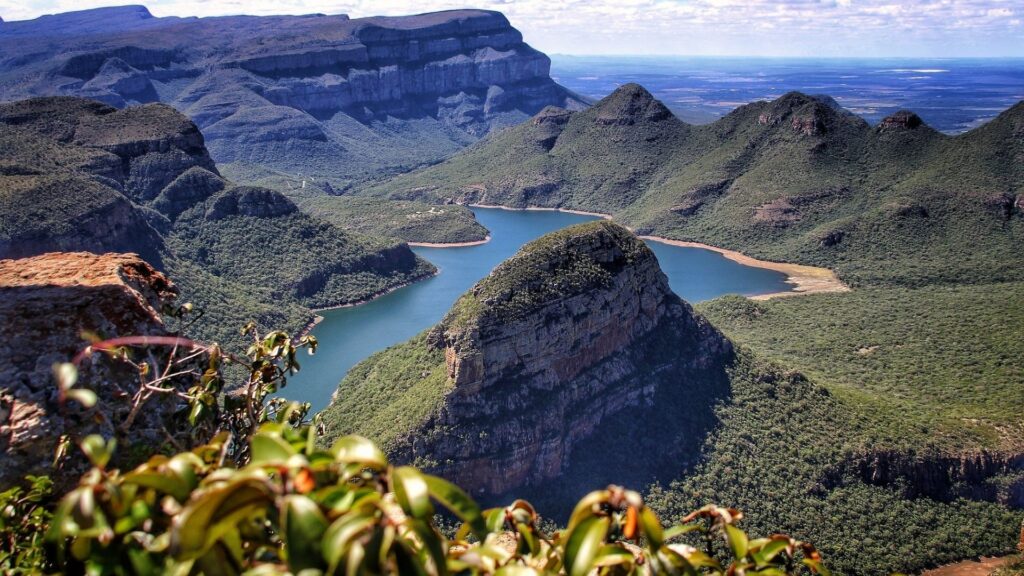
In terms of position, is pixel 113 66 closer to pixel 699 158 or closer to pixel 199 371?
pixel 699 158

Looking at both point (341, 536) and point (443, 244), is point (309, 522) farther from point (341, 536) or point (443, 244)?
point (443, 244)

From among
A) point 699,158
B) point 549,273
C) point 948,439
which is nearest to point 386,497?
point 549,273

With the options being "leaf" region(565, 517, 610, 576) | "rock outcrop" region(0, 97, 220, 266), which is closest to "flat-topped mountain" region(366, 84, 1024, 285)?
"rock outcrop" region(0, 97, 220, 266)

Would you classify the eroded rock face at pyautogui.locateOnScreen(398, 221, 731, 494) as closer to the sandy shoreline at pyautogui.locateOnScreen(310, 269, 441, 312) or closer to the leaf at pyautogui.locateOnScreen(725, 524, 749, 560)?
the leaf at pyautogui.locateOnScreen(725, 524, 749, 560)

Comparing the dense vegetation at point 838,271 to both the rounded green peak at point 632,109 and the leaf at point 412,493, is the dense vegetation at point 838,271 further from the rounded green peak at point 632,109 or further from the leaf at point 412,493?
the leaf at point 412,493

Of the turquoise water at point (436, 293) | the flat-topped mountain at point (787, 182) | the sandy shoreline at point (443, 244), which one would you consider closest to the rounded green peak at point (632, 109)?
the flat-topped mountain at point (787, 182)

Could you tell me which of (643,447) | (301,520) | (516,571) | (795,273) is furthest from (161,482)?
(795,273)
